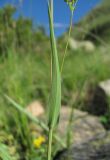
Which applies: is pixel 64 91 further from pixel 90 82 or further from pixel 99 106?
pixel 90 82

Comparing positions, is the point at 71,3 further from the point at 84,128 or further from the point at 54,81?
the point at 84,128

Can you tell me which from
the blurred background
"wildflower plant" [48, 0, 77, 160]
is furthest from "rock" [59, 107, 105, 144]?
"wildflower plant" [48, 0, 77, 160]

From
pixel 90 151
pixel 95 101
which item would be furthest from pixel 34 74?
pixel 90 151

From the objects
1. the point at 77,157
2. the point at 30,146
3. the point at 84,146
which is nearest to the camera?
the point at 77,157

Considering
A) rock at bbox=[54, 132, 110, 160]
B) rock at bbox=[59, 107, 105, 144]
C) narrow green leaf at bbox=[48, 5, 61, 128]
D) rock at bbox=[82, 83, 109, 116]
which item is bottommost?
rock at bbox=[82, 83, 109, 116]

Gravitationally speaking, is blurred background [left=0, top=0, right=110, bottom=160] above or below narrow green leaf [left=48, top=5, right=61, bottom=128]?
below

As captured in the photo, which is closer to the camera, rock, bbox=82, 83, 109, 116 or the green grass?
the green grass

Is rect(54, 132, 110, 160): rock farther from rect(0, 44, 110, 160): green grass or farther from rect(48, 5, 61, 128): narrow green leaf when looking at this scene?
rect(48, 5, 61, 128): narrow green leaf

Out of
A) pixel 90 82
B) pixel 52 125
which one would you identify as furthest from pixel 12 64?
pixel 52 125
